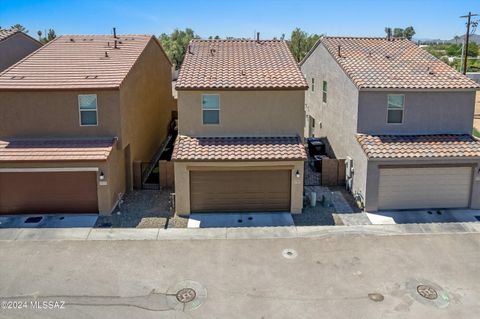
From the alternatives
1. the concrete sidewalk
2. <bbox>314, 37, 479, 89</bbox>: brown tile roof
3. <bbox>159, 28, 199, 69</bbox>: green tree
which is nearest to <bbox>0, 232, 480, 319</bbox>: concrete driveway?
the concrete sidewalk

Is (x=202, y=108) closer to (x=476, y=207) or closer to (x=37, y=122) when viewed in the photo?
(x=37, y=122)

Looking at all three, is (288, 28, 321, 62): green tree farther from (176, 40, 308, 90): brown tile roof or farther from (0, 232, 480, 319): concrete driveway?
(0, 232, 480, 319): concrete driveway

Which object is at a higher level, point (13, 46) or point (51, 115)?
point (13, 46)

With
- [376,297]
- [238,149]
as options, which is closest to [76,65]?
[238,149]

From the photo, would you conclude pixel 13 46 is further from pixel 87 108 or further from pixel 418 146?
pixel 418 146

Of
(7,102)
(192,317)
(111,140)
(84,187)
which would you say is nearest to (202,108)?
(111,140)

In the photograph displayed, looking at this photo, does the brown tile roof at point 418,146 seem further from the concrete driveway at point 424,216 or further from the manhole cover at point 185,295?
the manhole cover at point 185,295
